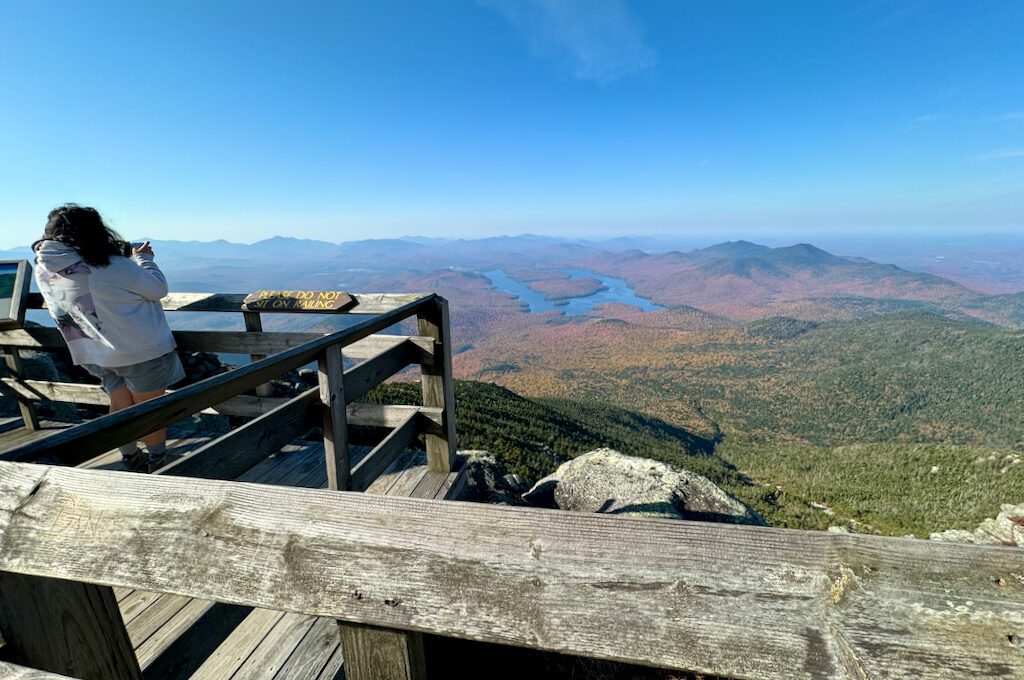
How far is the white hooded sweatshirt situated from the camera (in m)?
3.11

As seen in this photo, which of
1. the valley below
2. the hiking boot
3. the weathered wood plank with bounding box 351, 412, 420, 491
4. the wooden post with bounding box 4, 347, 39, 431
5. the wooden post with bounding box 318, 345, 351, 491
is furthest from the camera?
the valley below

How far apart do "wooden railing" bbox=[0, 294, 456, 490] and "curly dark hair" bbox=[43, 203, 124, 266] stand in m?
0.88

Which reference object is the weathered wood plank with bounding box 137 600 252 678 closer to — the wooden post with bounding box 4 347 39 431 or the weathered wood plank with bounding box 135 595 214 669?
the weathered wood plank with bounding box 135 595 214 669

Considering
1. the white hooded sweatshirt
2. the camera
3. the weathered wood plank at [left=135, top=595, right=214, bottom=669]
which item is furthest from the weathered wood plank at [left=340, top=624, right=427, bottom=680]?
the camera

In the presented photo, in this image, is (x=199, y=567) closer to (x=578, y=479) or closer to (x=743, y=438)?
(x=578, y=479)

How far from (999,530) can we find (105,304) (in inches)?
973

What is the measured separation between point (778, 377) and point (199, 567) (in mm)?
102345

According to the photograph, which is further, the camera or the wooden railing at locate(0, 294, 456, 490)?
the camera

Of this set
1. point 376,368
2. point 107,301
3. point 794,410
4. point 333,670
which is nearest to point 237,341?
point 107,301

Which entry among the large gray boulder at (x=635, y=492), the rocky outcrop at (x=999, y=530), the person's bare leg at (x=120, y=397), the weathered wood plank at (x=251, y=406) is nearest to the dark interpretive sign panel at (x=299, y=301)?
the weathered wood plank at (x=251, y=406)

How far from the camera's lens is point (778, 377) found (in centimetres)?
8838

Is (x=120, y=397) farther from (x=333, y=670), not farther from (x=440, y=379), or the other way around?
(x=333, y=670)

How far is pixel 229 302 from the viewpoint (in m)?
4.22

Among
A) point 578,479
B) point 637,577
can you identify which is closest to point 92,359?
point 637,577
